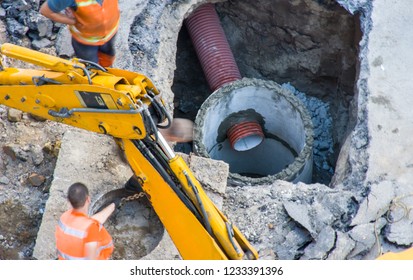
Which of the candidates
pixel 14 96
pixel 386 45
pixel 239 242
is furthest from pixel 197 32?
pixel 239 242

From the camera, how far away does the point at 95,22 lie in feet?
18.8

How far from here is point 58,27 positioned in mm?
6922

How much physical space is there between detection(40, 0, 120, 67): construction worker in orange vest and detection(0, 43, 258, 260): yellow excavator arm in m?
0.76

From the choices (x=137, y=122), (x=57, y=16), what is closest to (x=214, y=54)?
(x=57, y=16)

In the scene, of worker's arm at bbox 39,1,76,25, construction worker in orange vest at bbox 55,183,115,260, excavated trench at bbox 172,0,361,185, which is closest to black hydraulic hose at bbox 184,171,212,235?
construction worker in orange vest at bbox 55,183,115,260

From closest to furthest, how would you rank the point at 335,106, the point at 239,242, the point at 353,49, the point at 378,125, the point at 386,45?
the point at 239,242 → the point at 378,125 → the point at 386,45 → the point at 353,49 → the point at 335,106

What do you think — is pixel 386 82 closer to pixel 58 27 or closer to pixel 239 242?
pixel 239 242

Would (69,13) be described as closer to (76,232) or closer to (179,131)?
(179,131)

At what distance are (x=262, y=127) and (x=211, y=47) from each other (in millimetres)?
1231

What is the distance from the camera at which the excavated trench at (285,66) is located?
7.60 metres

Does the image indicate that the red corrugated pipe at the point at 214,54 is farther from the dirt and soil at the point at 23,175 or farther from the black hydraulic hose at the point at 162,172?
the black hydraulic hose at the point at 162,172

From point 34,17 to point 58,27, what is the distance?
27cm

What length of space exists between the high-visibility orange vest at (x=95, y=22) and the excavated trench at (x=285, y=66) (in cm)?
169

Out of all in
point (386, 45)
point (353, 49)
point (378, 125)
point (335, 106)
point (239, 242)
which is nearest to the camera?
point (239, 242)
